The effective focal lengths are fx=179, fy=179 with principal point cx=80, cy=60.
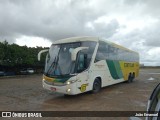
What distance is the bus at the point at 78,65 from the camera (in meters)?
9.09

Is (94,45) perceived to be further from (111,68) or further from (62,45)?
(111,68)

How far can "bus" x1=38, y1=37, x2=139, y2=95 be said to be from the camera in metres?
9.09

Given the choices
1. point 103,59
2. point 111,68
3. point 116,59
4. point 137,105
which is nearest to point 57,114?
point 137,105

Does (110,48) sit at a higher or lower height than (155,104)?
higher

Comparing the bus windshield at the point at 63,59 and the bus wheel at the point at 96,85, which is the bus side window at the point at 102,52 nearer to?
the bus windshield at the point at 63,59

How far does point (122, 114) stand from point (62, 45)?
16.7 ft

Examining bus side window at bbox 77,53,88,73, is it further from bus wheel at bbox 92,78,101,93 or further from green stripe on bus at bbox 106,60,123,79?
green stripe on bus at bbox 106,60,123,79

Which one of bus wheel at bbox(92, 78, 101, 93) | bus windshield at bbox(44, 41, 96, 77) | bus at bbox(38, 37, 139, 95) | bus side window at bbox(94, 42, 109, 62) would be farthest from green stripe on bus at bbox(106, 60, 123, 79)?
bus windshield at bbox(44, 41, 96, 77)

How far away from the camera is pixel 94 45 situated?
1081cm

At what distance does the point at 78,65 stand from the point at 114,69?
4.96m

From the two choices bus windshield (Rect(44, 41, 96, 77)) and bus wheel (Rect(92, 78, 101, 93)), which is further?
bus wheel (Rect(92, 78, 101, 93))

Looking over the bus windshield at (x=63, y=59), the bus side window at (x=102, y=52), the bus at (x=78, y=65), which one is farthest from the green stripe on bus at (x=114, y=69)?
the bus windshield at (x=63, y=59)

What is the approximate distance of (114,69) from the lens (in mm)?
13523

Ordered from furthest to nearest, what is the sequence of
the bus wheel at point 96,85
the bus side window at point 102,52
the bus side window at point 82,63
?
the bus side window at point 102,52 → the bus wheel at point 96,85 → the bus side window at point 82,63
